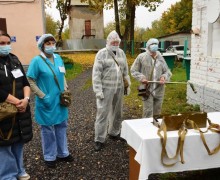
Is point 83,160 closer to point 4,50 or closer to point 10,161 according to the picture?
point 10,161

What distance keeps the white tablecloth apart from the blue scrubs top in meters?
1.30

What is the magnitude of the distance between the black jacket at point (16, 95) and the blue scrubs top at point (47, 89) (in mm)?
257

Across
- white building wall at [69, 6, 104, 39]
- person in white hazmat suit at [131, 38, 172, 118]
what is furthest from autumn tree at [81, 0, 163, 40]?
person in white hazmat suit at [131, 38, 172, 118]

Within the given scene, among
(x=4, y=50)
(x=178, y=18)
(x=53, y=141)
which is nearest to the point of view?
(x=4, y=50)

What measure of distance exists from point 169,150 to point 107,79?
2011 mm

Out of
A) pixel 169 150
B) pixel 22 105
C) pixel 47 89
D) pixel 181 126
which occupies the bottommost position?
pixel 169 150

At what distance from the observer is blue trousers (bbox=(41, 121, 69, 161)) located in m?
3.93

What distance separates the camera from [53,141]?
3977mm

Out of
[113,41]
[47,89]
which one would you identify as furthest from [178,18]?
[47,89]

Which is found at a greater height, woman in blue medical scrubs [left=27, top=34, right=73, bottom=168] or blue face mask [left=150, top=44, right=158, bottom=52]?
blue face mask [left=150, top=44, right=158, bottom=52]

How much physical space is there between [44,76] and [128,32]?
70.3ft

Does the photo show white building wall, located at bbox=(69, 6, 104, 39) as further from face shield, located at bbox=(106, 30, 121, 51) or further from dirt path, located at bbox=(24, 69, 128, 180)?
face shield, located at bbox=(106, 30, 121, 51)

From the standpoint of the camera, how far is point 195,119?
3.01 m

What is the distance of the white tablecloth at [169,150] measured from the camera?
8.90 ft
